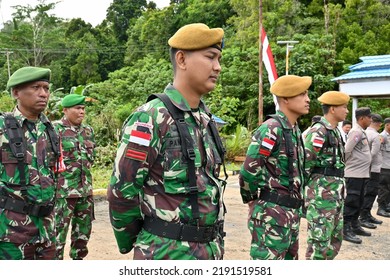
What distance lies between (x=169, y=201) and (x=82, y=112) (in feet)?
10.9

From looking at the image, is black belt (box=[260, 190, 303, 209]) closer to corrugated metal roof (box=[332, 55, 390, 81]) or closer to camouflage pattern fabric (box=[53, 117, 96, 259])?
camouflage pattern fabric (box=[53, 117, 96, 259])

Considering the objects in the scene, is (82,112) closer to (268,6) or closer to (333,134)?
(333,134)

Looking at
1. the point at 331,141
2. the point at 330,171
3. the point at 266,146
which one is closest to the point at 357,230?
the point at 330,171

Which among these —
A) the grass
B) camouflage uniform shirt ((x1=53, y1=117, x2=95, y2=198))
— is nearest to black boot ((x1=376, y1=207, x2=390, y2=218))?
camouflage uniform shirt ((x1=53, y1=117, x2=95, y2=198))

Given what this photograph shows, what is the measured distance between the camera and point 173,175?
2.04m

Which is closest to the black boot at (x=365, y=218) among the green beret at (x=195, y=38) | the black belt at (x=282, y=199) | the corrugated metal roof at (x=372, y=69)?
the black belt at (x=282, y=199)

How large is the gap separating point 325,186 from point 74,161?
2627 millimetres

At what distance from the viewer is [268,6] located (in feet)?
96.1

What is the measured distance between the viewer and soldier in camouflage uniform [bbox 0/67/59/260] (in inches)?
114

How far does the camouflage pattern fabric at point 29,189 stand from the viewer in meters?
2.88

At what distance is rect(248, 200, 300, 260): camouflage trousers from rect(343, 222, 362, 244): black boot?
3.01 meters

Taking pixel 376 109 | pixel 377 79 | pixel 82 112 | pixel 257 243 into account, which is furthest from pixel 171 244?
pixel 376 109

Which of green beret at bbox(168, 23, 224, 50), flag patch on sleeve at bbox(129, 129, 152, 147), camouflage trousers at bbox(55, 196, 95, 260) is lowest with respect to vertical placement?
camouflage trousers at bbox(55, 196, 95, 260)

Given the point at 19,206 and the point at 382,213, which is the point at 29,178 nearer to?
the point at 19,206
